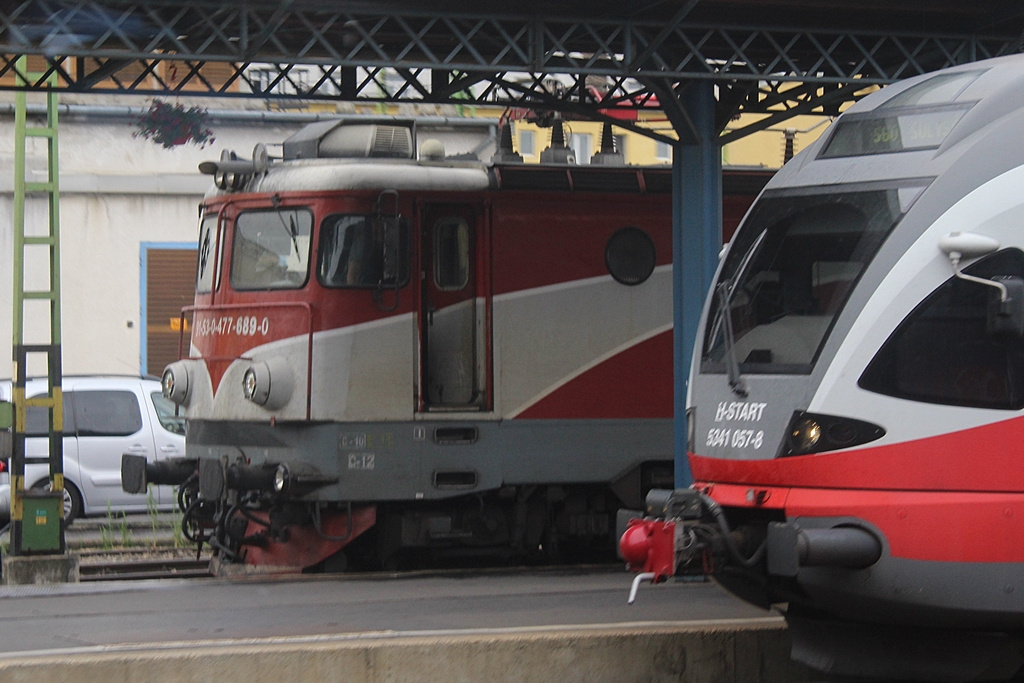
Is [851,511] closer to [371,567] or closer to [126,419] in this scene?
[371,567]

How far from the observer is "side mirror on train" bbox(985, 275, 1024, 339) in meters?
6.00

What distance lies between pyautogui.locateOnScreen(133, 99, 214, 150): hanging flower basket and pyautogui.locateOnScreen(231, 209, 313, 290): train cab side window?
32.8ft

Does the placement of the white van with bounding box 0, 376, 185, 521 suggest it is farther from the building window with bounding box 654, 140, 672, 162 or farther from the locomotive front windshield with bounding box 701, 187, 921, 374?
the building window with bounding box 654, 140, 672, 162

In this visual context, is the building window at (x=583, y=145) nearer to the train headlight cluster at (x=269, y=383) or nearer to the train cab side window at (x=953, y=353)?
the train headlight cluster at (x=269, y=383)

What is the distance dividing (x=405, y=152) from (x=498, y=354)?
1901 mm

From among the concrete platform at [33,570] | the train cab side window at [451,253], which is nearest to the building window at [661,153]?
the train cab side window at [451,253]

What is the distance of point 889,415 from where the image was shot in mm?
6156

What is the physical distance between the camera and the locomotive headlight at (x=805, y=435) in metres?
6.30

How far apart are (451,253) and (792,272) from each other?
14.2ft

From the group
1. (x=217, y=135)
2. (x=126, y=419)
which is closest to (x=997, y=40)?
(x=126, y=419)

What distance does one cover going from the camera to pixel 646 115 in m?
21.8

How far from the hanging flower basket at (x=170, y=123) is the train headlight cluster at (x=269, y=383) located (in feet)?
35.8

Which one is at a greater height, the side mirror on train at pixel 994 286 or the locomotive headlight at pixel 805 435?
the side mirror on train at pixel 994 286

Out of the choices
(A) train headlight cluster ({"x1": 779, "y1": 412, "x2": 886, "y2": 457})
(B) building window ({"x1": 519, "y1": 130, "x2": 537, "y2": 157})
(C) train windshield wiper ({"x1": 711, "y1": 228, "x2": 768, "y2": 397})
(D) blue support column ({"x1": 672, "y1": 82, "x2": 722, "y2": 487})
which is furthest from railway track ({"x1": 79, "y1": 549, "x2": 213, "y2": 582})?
(B) building window ({"x1": 519, "y1": 130, "x2": 537, "y2": 157})
